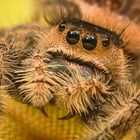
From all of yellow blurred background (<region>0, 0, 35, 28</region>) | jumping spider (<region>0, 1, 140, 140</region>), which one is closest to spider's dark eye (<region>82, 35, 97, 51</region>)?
jumping spider (<region>0, 1, 140, 140</region>)

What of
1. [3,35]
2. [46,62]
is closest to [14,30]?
[3,35]

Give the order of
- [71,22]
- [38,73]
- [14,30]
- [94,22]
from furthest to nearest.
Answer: [14,30]
[94,22]
[71,22]
[38,73]

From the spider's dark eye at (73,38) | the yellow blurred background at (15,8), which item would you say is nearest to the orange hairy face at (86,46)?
the spider's dark eye at (73,38)

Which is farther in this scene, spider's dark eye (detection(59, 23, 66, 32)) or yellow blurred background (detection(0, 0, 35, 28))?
yellow blurred background (detection(0, 0, 35, 28))

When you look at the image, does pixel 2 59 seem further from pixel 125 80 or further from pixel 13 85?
pixel 125 80

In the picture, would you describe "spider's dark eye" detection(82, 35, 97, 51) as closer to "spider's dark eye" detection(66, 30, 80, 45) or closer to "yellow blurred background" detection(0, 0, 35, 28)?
"spider's dark eye" detection(66, 30, 80, 45)

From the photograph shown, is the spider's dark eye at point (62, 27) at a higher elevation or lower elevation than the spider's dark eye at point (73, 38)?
higher

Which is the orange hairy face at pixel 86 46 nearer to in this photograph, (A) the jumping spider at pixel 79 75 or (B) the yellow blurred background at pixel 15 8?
(A) the jumping spider at pixel 79 75
